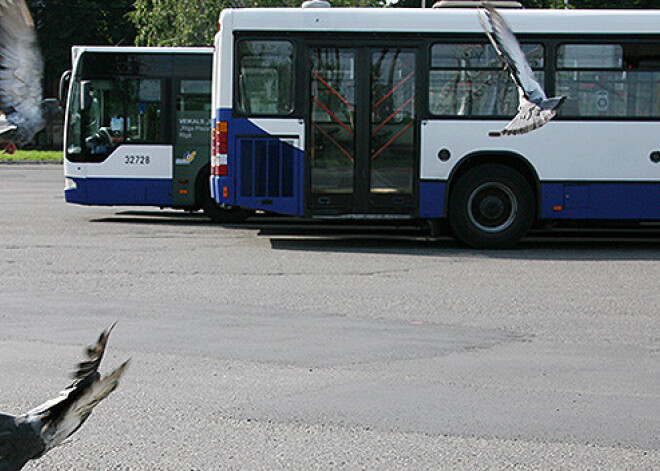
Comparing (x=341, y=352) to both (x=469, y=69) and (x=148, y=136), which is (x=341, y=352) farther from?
(x=148, y=136)

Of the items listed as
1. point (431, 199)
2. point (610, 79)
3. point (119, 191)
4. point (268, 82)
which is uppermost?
point (610, 79)

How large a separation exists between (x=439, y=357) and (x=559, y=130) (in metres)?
7.29

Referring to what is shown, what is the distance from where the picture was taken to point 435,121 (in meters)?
13.0

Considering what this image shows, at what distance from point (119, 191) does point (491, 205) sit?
21.6 ft

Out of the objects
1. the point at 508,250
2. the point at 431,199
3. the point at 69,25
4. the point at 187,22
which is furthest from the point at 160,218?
the point at 187,22

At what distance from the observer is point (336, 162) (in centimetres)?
1304

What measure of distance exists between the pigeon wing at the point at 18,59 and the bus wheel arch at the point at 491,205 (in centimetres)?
1177

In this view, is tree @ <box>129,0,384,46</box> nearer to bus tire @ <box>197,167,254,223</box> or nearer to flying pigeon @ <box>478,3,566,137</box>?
bus tire @ <box>197,167,254,223</box>

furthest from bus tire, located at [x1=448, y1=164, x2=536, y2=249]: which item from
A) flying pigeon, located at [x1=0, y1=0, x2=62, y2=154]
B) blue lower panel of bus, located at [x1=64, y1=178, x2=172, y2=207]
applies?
flying pigeon, located at [x1=0, y1=0, x2=62, y2=154]

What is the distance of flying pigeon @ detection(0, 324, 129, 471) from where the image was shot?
195 centimetres

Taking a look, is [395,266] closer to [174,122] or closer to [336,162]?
[336,162]

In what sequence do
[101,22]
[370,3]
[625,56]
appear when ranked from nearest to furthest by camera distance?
[101,22] < [625,56] < [370,3]

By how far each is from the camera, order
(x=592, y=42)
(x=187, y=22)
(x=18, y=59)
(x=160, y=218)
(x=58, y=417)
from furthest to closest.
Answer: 1. (x=187, y=22)
2. (x=160, y=218)
3. (x=592, y=42)
4. (x=58, y=417)
5. (x=18, y=59)

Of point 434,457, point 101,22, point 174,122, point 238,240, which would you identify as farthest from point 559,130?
point 101,22
